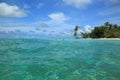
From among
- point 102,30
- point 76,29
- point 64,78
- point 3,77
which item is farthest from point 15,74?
point 76,29

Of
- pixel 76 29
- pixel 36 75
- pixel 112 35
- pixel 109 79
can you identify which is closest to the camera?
pixel 109 79

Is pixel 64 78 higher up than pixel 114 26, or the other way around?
pixel 114 26

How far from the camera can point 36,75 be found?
11906 millimetres

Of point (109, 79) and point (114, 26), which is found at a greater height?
point (114, 26)

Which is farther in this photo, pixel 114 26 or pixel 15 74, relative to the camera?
pixel 114 26

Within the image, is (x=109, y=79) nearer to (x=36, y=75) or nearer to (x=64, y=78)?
(x=64, y=78)

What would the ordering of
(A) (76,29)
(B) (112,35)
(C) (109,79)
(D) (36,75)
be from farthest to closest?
(A) (76,29), (B) (112,35), (D) (36,75), (C) (109,79)

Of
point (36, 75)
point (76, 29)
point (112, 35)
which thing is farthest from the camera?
point (76, 29)

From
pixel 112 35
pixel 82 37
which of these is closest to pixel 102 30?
pixel 112 35

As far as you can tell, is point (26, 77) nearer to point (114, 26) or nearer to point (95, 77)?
point (95, 77)

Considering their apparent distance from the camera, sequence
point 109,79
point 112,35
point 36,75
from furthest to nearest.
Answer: point 112,35
point 36,75
point 109,79

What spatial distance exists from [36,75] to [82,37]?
335 feet

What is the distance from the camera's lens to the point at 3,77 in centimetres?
1123

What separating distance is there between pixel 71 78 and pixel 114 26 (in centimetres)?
9552
